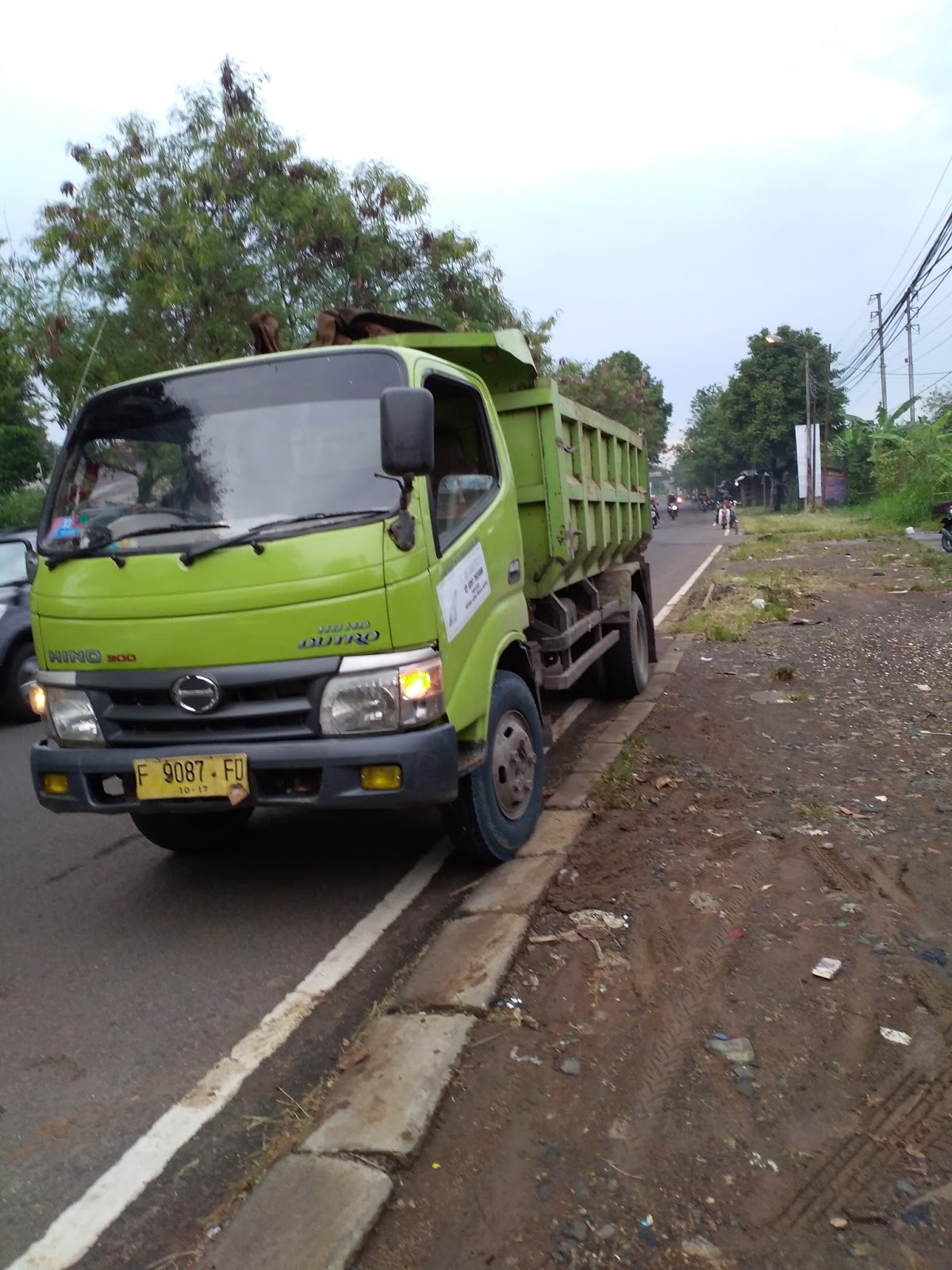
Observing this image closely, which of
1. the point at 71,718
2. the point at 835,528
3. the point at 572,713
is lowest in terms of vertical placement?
the point at 835,528

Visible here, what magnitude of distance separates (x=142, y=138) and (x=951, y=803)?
13.6 metres

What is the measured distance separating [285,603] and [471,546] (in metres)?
1.02

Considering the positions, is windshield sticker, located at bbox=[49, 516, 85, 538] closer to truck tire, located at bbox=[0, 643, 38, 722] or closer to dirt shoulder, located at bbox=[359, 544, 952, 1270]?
dirt shoulder, located at bbox=[359, 544, 952, 1270]

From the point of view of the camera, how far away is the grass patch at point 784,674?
8.43 m

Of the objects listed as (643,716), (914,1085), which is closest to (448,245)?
(643,716)

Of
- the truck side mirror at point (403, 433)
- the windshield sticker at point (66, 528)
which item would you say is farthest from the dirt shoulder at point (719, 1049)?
the windshield sticker at point (66, 528)

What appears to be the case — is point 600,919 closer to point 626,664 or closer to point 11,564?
point 626,664

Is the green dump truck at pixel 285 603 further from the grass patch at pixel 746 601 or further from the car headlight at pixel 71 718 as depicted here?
the grass patch at pixel 746 601

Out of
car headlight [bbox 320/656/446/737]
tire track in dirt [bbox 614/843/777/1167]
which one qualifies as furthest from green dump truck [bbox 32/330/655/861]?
tire track in dirt [bbox 614/843/777/1167]

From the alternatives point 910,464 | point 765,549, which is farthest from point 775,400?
point 765,549

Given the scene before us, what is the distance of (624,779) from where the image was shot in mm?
5844

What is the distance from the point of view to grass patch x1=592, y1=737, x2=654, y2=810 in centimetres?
546

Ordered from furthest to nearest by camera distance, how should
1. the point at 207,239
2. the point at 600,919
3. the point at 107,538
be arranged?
the point at 207,239
the point at 107,538
the point at 600,919

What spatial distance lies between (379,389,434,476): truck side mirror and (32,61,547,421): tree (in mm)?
10353
